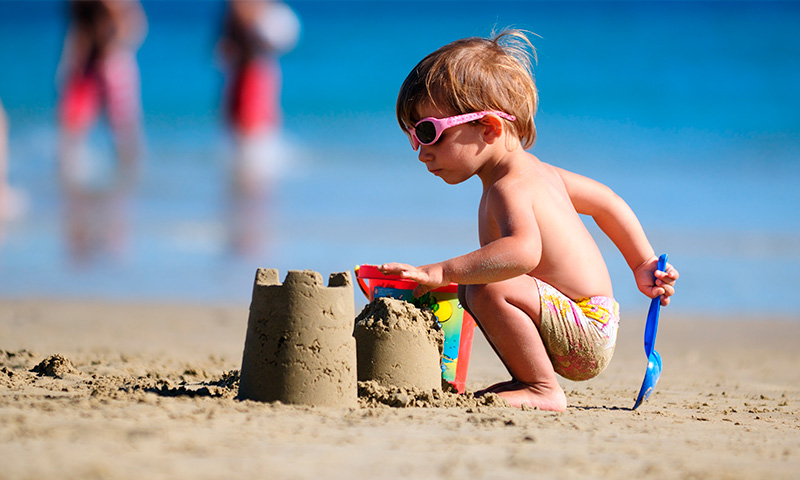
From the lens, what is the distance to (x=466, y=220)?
974 cm

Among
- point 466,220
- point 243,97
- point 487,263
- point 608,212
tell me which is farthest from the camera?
point 243,97

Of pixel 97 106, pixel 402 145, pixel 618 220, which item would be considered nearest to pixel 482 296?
pixel 618 220

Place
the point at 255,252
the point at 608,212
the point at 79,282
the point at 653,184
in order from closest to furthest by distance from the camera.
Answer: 1. the point at 608,212
2. the point at 79,282
3. the point at 255,252
4. the point at 653,184

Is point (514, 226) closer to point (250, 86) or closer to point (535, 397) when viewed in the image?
point (535, 397)

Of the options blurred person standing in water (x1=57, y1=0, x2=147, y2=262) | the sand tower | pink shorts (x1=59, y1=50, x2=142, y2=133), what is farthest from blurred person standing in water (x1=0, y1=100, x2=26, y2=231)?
the sand tower

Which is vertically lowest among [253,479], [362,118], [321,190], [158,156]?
[253,479]

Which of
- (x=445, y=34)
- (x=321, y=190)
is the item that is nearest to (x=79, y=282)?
(x=321, y=190)

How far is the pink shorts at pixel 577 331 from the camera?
279cm

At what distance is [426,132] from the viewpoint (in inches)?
113

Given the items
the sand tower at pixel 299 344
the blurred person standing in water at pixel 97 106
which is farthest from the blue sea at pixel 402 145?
the sand tower at pixel 299 344

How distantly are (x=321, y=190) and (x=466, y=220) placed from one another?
398 cm

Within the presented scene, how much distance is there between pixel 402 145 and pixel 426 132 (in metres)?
15.0

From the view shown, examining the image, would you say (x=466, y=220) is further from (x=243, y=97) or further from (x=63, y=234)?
(x=243, y=97)

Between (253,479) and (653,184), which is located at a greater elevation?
(653,184)
